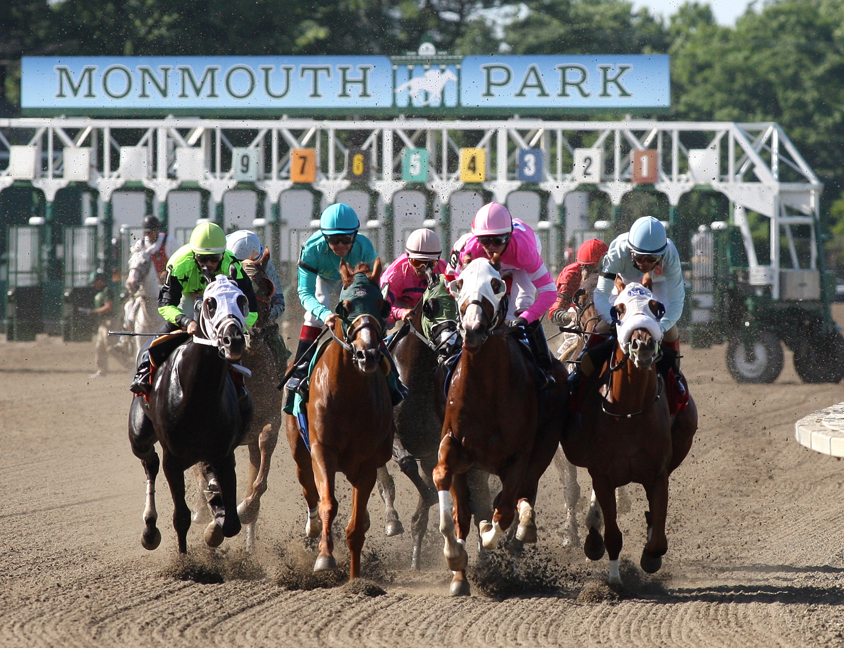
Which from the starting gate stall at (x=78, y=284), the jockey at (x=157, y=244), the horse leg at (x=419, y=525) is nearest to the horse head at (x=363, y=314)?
the horse leg at (x=419, y=525)

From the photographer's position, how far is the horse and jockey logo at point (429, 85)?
2070 cm

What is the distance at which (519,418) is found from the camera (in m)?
5.93

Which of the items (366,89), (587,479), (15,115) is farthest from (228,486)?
(15,115)

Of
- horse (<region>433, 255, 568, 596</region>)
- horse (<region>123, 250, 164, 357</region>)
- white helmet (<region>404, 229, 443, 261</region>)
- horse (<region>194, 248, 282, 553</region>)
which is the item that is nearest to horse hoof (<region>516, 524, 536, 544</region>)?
horse (<region>433, 255, 568, 596</region>)

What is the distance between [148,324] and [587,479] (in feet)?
18.6

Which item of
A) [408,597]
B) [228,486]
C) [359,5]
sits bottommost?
[408,597]

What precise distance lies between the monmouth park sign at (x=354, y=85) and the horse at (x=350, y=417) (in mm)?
15142

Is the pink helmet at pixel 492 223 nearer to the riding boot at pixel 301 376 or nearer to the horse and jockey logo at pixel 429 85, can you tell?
the riding boot at pixel 301 376

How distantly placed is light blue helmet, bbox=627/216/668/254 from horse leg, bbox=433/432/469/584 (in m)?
1.38

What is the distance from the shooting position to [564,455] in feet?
24.0

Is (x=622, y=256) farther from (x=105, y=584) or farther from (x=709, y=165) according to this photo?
(x=709, y=165)

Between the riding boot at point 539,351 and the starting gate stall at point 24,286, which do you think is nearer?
the riding boot at point 539,351

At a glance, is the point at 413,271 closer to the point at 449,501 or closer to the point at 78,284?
the point at 449,501

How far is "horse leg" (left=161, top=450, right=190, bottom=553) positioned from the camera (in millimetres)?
6262
